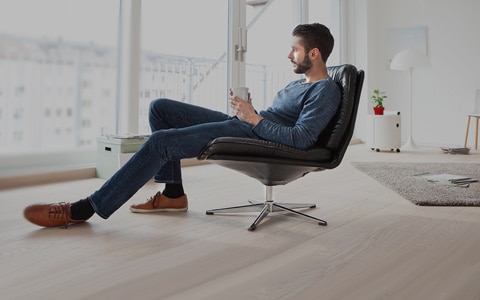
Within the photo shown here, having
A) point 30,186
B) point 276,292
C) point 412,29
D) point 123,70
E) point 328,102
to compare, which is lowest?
point 276,292

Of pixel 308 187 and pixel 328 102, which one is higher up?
pixel 328 102

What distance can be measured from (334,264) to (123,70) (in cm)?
285

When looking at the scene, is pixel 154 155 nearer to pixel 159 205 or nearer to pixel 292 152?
pixel 159 205

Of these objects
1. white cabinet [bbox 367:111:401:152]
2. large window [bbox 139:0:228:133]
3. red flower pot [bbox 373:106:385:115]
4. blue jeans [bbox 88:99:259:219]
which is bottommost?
blue jeans [bbox 88:99:259:219]

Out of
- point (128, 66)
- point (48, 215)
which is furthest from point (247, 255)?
point (128, 66)

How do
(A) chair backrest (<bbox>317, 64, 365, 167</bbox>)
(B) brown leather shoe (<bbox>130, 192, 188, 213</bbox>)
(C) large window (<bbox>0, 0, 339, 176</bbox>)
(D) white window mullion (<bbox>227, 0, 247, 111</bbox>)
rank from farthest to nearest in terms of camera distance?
(D) white window mullion (<bbox>227, 0, 247, 111</bbox>) → (C) large window (<bbox>0, 0, 339, 176</bbox>) → (B) brown leather shoe (<bbox>130, 192, 188, 213</bbox>) → (A) chair backrest (<bbox>317, 64, 365, 167</bbox>)

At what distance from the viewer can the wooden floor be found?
1343 mm

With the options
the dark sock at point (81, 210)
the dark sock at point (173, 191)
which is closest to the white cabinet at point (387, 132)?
the dark sock at point (173, 191)

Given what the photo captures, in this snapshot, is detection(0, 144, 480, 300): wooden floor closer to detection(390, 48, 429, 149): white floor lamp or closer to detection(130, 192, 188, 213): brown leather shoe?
detection(130, 192, 188, 213): brown leather shoe

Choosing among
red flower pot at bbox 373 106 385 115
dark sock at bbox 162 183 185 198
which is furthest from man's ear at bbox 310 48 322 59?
red flower pot at bbox 373 106 385 115

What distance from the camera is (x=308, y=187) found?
3199 mm

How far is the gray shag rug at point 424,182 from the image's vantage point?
8.78 feet

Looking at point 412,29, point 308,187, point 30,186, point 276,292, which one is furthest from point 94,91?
point 412,29

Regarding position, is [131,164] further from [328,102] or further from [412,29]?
[412,29]
